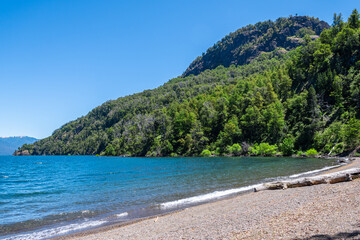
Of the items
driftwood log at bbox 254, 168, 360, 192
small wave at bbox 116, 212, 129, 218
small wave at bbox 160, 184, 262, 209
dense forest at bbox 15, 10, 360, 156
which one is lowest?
small wave at bbox 160, 184, 262, 209

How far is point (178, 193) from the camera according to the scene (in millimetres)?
21609

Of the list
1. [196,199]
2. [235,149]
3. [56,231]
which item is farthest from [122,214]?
[235,149]

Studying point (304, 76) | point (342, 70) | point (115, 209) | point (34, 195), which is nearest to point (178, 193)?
point (115, 209)

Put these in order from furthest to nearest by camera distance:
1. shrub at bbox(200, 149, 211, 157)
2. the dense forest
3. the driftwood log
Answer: shrub at bbox(200, 149, 211, 157) → the dense forest → the driftwood log

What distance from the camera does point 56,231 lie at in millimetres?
13234

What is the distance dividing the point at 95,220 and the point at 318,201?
1330 cm

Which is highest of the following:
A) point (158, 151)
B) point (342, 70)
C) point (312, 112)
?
point (342, 70)

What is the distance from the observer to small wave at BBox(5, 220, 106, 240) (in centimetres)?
1248

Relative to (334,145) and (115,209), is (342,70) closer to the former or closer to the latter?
(334,145)

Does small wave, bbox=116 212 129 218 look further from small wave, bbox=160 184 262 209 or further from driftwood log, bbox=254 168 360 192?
driftwood log, bbox=254 168 360 192

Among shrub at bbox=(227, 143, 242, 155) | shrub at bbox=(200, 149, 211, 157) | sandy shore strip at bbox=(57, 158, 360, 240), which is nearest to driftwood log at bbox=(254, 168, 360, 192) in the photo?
sandy shore strip at bbox=(57, 158, 360, 240)

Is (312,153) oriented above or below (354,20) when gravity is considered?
below

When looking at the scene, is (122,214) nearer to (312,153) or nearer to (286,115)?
Result: (312,153)

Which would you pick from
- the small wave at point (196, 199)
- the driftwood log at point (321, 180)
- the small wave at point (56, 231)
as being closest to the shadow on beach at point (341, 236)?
the driftwood log at point (321, 180)
